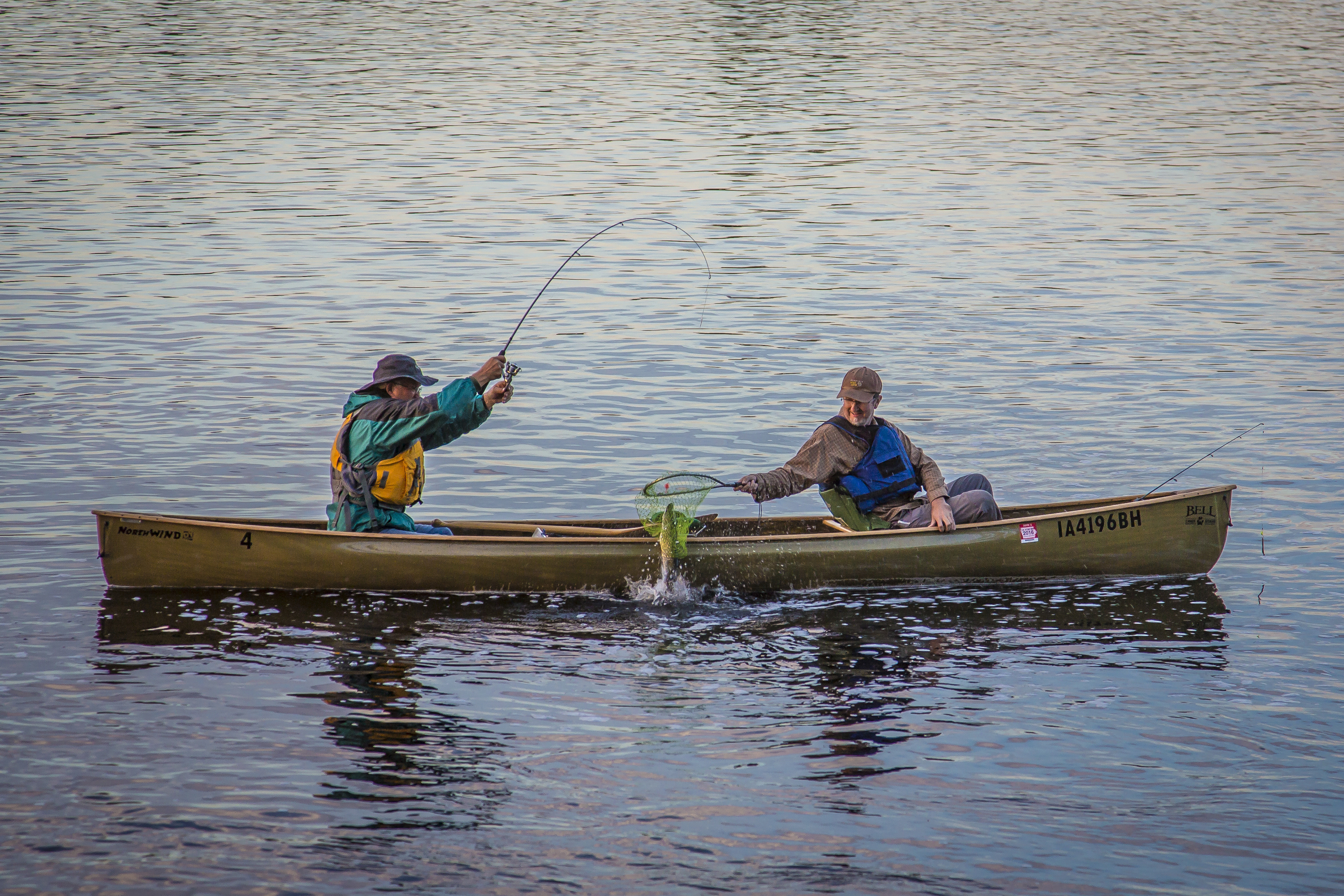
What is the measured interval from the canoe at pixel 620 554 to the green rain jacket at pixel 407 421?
352 mm

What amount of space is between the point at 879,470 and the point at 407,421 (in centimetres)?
279

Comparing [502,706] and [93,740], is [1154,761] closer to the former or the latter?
[502,706]

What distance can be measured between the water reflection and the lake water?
0.03m

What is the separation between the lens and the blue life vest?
9234 mm

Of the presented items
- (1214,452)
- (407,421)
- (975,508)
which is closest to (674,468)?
(975,508)

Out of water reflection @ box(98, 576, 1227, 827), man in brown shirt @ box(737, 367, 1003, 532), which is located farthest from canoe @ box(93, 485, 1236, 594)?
man in brown shirt @ box(737, 367, 1003, 532)

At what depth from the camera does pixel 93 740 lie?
7.20m

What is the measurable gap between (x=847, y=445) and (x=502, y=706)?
278 centimetres

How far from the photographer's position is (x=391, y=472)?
8.96 meters

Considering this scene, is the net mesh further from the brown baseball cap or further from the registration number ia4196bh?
the registration number ia4196bh

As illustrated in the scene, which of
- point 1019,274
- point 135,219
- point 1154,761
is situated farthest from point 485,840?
point 135,219

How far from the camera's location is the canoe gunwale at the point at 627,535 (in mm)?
8930

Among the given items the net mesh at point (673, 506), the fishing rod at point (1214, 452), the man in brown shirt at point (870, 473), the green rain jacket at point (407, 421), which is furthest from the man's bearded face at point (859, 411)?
the fishing rod at point (1214, 452)

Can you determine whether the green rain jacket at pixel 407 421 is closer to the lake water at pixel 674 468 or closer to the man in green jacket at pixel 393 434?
the man in green jacket at pixel 393 434
